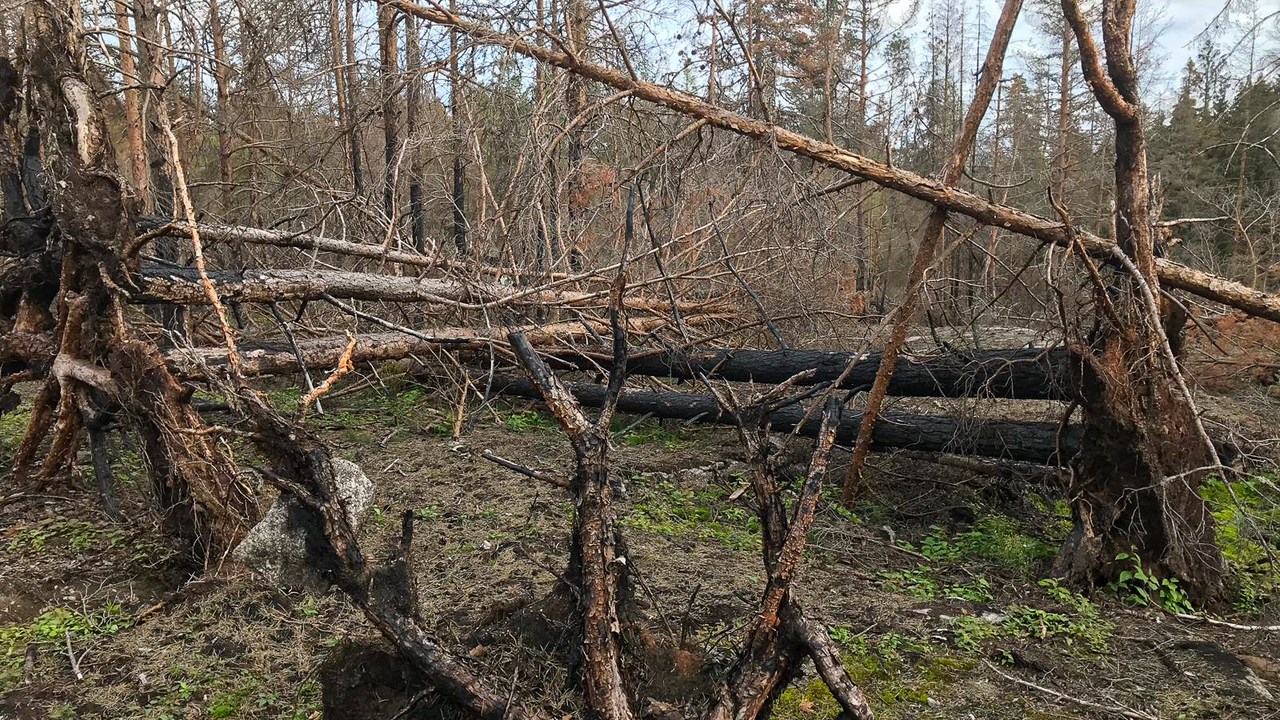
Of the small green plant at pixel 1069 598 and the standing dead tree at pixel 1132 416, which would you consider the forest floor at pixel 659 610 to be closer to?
the small green plant at pixel 1069 598

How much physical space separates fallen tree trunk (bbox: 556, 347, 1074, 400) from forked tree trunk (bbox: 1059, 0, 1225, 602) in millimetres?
303

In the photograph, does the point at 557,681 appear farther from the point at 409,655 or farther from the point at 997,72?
the point at 997,72

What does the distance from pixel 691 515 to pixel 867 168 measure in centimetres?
256

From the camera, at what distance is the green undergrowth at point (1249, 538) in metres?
3.97

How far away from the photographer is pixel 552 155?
482 centimetres

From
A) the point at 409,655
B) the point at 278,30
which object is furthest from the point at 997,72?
the point at 278,30

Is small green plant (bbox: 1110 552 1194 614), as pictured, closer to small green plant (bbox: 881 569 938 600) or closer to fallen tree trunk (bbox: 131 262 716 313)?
small green plant (bbox: 881 569 938 600)

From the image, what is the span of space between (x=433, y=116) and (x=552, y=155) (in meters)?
2.66

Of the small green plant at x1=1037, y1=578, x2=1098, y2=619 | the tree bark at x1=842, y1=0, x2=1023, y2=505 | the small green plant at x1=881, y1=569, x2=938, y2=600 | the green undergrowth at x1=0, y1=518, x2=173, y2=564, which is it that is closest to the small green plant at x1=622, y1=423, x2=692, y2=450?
the tree bark at x1=842, y1=0, x2=1023, y2=505

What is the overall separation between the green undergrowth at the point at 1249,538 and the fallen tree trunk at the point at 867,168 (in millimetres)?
1093

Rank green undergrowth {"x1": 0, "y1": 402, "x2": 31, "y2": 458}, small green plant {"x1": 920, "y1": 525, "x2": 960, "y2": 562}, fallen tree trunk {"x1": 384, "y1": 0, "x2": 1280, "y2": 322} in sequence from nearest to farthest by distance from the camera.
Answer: fallen tree trunk {"x1": 384, "y1": 0, "x2": 1280, "y2": 322} < small green plant {"x1": 920, "y1": 525, "x2": 960, "y2": 562} < green undergrowth {"x1": 0, "y1": 402, "x2": 31, "y2": 458}

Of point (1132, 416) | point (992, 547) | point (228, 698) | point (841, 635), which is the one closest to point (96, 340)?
point (228, 698)

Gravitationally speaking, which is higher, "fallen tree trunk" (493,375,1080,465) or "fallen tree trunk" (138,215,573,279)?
"fallen tree trunk" (138,215,573,279)

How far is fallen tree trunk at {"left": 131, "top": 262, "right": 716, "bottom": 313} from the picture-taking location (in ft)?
16.6
